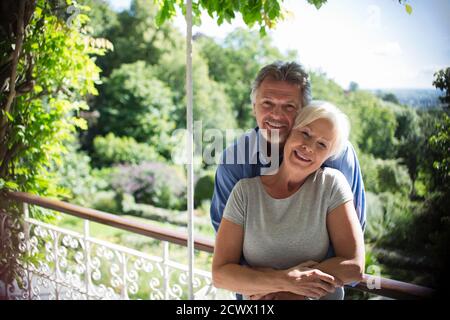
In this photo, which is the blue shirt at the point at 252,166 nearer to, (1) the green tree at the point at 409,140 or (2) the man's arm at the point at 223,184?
(2) the man's arm at the point at 223,184

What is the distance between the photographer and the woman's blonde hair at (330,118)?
120 centimetres

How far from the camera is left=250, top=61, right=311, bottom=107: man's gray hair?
51.3 inches

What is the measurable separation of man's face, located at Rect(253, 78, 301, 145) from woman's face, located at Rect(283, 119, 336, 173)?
96mm

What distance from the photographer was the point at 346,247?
118 cm

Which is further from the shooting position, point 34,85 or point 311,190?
point 34,85

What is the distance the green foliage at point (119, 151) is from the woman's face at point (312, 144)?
5832 millimetres

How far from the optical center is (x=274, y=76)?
1312 mm

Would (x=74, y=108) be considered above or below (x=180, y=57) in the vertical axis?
below

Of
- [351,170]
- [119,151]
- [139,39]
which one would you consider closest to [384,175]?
[351,170]

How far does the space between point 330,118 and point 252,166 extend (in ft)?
1.03

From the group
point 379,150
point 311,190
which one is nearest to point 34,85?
point 311,190

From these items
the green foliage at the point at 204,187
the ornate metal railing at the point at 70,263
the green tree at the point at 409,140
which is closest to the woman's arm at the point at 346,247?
the ornate metal railing at the point at 70,263

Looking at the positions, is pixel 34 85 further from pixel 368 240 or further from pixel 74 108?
pixel 368 240

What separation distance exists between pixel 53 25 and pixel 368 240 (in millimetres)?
3778
